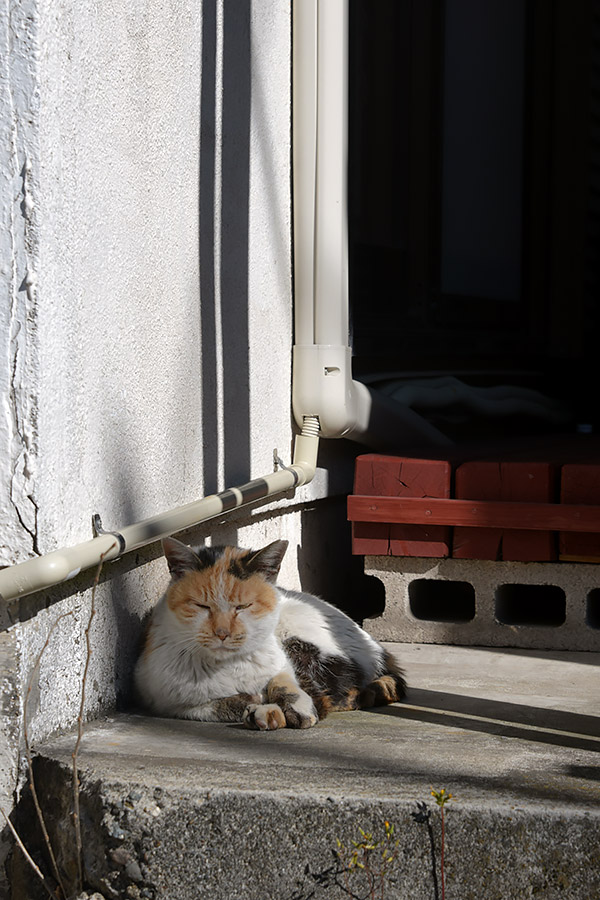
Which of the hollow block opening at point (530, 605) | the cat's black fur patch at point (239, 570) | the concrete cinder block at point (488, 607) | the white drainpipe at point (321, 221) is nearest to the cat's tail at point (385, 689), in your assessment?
the cat's black fur patch at point (239, 570)

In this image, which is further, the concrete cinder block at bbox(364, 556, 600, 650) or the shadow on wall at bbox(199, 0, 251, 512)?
Result: the concrete cinder block at bbox(364, 556, 600, 650)

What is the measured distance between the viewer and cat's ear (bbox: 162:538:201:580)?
2.55 meters

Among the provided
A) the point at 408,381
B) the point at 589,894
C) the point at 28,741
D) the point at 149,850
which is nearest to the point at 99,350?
the point at 28,741

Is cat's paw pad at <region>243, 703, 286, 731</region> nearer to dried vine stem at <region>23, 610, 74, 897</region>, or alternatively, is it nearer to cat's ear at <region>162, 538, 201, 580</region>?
cat's ear at <region>162, 538, 201, 580</region>

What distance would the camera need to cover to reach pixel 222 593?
2527 mm

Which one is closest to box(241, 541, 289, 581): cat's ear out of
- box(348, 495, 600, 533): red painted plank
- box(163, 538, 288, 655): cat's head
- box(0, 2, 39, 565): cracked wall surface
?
box(163, 538, 288, 655): cat's head

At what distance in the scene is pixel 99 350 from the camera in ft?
8.04

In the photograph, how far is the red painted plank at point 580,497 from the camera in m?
3.48

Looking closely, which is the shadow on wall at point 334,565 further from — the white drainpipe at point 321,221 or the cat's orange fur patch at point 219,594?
the cat's orange fur patch at point 219,594

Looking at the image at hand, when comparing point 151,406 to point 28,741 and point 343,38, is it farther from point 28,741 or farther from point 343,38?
point 343,38

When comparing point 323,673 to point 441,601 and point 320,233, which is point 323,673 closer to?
point 441,601

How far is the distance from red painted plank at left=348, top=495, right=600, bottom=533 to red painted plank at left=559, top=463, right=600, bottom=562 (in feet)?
0.18

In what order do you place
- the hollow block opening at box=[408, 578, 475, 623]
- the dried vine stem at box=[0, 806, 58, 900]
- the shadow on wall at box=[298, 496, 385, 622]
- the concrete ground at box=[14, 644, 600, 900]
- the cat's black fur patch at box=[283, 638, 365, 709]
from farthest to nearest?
the shadow on wall at box=[298, 496, 385, 622], the hollow block opening at box=[408, 578, 475, 623], the cat's black fur patch at box=[283, 638, 365, 709], the dried vine stem at box=[0, 806, 58, 900], the concrete ground at box=[14, 644, 600, 900]

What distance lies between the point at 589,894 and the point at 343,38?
2874 mm
